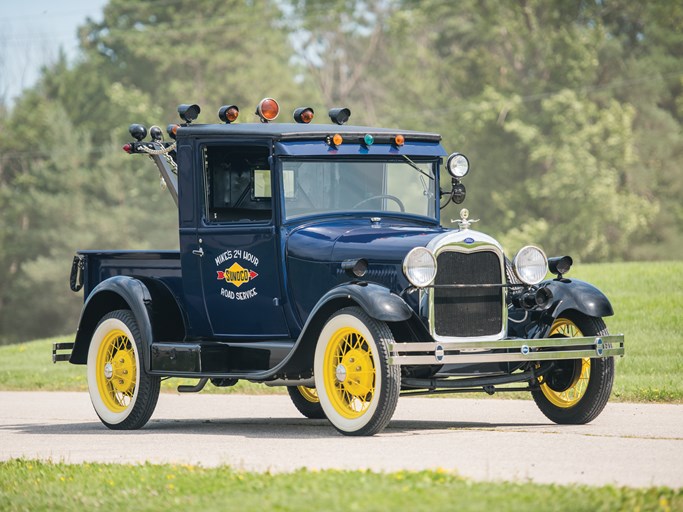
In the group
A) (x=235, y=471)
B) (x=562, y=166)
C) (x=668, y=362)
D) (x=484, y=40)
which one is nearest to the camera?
(x=235, y=471)

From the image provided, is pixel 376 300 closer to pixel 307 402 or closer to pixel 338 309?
pixel 338 309

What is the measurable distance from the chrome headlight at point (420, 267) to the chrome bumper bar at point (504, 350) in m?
0.48

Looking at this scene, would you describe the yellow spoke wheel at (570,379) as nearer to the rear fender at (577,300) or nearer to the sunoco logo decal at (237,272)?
the rear fender at (577,300)

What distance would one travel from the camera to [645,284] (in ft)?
73.7

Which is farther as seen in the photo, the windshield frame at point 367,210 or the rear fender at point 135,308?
the rear fender at point 135,308

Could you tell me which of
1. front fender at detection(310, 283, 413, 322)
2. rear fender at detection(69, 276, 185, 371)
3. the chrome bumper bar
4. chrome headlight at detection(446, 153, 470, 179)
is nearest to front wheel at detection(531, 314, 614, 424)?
the chrome bumper bar

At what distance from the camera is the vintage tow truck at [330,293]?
9.70m

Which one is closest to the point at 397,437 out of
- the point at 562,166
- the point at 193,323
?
Answer: the point at 193,323

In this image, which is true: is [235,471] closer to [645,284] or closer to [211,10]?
[645,284]

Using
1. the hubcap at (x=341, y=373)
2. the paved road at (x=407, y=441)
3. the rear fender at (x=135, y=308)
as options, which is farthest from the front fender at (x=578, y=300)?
the rear fender at (x=135, y=308)

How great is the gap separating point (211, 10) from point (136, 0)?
3391 millimetres

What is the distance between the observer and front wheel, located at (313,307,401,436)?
30.4ft

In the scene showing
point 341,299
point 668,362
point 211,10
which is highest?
point 211,10

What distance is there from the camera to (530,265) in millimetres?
10195
